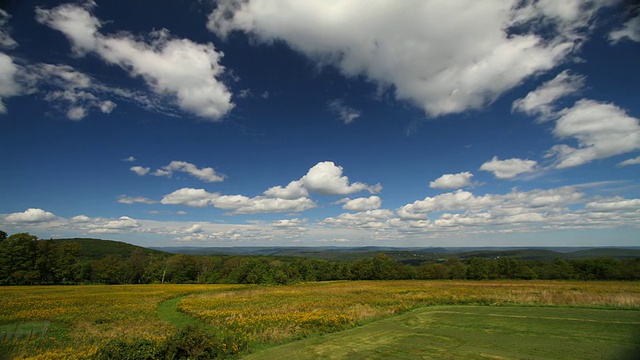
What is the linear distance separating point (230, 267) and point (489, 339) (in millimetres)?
99660

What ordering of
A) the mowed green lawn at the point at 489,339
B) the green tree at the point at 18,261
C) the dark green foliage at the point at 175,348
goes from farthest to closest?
the green tree at the point at 18,261 → the dark green foliage at the point at 175,348 → the mowed green lawn at the point at 489,339

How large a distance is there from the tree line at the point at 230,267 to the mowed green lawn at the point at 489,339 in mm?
63168

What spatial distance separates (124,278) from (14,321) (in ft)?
242

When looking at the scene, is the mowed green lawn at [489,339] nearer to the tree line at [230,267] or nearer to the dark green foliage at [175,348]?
the dark green foliage at [175,348]

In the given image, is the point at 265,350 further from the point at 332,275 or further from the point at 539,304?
the point at 332,275

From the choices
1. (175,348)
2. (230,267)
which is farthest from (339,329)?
(230,267)

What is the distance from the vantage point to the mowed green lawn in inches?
412

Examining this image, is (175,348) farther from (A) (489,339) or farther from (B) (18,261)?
(B) (18,261)

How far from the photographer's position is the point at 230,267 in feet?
328

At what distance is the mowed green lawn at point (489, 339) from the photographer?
1046cm

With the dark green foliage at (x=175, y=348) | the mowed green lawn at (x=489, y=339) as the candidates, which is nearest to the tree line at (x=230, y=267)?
the mowed green lawn at (x=489, y=339)

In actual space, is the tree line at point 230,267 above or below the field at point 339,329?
below

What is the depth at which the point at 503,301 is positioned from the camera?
2420 centimetres

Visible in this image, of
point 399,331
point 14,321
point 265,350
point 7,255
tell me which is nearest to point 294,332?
point 265,350
